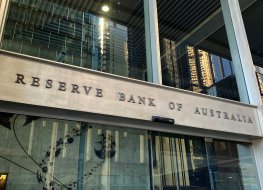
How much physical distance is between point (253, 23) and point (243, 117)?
412cm

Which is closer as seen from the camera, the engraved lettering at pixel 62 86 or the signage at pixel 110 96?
the signage at pixel 110 96

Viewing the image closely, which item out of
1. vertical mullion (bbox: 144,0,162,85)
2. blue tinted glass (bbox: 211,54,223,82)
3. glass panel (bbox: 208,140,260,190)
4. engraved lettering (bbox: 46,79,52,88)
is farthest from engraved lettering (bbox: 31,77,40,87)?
blue tinted glass (bbox: 211,54,223,82)

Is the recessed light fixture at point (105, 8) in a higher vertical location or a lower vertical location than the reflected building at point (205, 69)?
higher

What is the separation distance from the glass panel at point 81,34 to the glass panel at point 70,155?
1.30 m

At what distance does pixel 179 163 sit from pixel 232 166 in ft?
5.05

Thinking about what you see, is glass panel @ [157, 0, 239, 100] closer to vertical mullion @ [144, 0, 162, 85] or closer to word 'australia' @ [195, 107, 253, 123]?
vertical mullion @ [144, 0, 162, 85]

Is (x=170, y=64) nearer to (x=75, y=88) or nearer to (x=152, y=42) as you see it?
(x=152, y=42)

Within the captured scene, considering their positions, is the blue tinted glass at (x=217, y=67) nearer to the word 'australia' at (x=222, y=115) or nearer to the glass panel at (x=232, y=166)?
the word 'australia' at (x=222, y=115)

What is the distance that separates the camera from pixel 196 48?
816 cm

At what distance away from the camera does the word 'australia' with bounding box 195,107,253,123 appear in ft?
21.2

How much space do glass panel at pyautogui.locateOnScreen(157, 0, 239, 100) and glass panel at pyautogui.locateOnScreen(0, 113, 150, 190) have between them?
1.88 m

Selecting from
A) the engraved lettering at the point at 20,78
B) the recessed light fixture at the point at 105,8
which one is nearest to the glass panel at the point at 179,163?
the engraved lettering at the point at 20,78

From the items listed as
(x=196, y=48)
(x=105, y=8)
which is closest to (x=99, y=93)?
(x=105, y=8)

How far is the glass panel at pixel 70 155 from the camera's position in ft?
14.9
